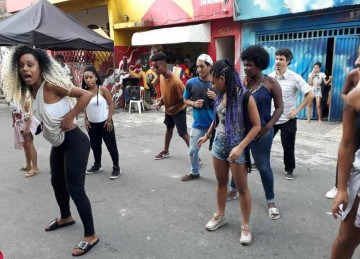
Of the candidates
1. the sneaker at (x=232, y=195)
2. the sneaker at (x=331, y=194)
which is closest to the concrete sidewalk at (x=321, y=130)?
the sneaker at (x=331, y=194)

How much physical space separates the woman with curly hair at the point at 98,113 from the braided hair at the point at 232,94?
7.49ft

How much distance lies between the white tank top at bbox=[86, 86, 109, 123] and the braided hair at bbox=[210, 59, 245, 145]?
229cm

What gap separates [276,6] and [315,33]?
3.90 ft

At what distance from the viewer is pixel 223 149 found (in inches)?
112

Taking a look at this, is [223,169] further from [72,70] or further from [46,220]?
[72,70]

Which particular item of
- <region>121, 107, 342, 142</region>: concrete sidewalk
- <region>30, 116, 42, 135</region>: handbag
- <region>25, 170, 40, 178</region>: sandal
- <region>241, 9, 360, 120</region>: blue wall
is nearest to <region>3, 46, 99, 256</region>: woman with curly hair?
<region>30, 116, 42, 135</region>: handbag

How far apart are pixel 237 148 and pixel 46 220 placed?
2203mm

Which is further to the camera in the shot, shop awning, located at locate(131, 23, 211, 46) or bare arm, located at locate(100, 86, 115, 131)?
shop awning, located at locate(131, 23, 211, 46)

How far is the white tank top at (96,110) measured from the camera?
451cm

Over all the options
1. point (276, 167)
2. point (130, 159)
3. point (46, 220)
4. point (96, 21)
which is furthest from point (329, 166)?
point (96, 21)

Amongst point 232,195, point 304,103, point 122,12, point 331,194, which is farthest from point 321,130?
point 122,12

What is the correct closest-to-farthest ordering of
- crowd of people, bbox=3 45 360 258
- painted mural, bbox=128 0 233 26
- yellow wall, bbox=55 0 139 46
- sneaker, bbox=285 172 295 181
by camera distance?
crowd of people, bbox=3 45 360 258 → sneaker, bbox=285 172 295 181 → painted mural, bbox=128 0 233 26 → yellow wall, bbox=55 0 139 46

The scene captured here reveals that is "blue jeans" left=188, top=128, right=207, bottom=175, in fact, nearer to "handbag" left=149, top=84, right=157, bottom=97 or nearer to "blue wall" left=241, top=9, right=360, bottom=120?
"blue wall" left=241, top=9, right=360, bottom=120

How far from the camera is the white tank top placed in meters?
4.51
